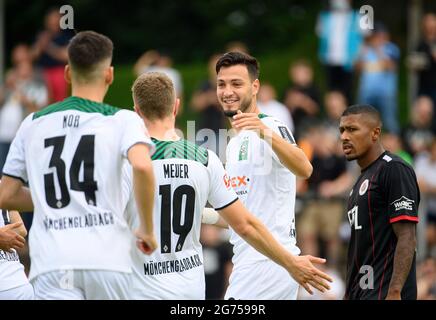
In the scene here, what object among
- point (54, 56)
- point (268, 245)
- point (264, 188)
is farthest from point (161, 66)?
point (268, 245)

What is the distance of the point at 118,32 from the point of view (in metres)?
27.5

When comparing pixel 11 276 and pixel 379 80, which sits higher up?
pixel 379 80

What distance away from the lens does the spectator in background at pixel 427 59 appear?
18.8 metres

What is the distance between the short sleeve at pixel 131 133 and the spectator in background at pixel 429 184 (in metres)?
10.0

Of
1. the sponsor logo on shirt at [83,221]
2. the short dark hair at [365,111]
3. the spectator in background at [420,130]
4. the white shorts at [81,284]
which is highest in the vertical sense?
the spectator in background at [420,130]

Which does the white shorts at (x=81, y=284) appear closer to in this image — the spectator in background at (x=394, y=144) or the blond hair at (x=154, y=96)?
the blond hair at (x=154, y=96)

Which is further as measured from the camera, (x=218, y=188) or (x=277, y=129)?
(x=277, y=129)

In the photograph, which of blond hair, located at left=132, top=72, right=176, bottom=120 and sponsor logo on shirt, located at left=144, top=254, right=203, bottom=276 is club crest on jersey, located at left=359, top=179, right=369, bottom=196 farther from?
blond hair, located at left=132, top=72, right=176, bottom=120

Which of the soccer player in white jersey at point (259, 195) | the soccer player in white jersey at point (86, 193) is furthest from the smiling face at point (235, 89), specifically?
the soccer player in white jersey at point (86, 193)

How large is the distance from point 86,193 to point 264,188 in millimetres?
2638

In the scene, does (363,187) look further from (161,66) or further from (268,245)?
(161,66)

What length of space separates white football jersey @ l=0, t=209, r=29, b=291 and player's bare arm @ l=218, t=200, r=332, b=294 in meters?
2.00

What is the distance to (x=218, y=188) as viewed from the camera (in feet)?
25.8

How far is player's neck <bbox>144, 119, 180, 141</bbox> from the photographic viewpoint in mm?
7875
